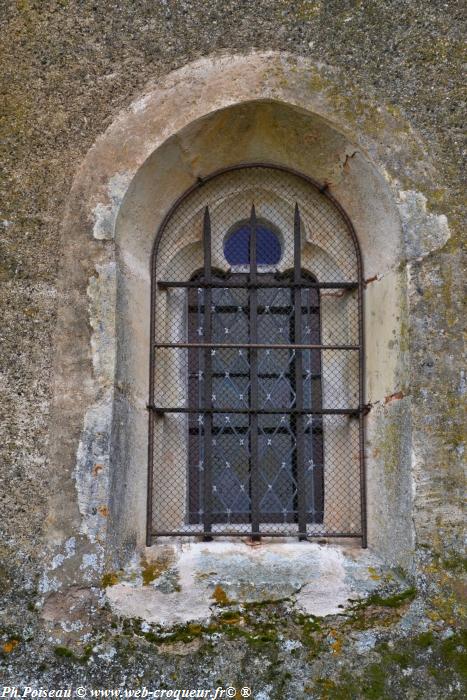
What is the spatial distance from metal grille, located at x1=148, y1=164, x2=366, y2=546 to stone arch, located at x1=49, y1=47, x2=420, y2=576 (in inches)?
4.5

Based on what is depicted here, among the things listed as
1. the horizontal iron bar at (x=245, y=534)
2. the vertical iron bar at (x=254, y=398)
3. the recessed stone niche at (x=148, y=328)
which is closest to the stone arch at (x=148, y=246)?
the recessed stone niche at (x=148, y=328)

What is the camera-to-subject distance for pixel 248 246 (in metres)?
4.95

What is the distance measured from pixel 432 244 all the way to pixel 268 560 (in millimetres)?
1661

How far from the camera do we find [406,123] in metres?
4.56

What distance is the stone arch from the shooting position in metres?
4.21

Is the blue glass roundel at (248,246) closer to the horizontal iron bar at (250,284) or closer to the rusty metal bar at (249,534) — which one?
the horizontal iron bar at (250,284)

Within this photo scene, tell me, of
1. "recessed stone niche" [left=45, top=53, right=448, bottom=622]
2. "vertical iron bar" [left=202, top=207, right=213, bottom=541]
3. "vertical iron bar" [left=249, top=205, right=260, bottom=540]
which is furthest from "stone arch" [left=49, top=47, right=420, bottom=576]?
"vertical iron bar" [left=249, top=205, right=260, bottom=540]

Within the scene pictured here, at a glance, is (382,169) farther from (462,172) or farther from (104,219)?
(104,219)

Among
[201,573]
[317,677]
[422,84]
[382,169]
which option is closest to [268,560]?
[201,573]

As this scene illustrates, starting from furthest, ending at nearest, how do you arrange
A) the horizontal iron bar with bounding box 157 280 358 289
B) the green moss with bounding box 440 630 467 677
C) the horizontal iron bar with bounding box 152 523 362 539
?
the horizontal iron bar with bounding box 157 280 358 289 < the horizontal iron bar with bounding box 152 523 362 539 < the green moss with bounding box 440 630 467 677

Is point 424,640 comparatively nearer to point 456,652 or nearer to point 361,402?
point 456,652

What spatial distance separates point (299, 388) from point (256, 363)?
0.25 metres

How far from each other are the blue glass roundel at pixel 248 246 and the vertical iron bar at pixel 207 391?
0.52 ft

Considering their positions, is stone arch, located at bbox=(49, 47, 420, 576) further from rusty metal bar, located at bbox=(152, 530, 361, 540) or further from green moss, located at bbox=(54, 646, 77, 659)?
green moss, located at bbox=(54, 646, 77, 659)
